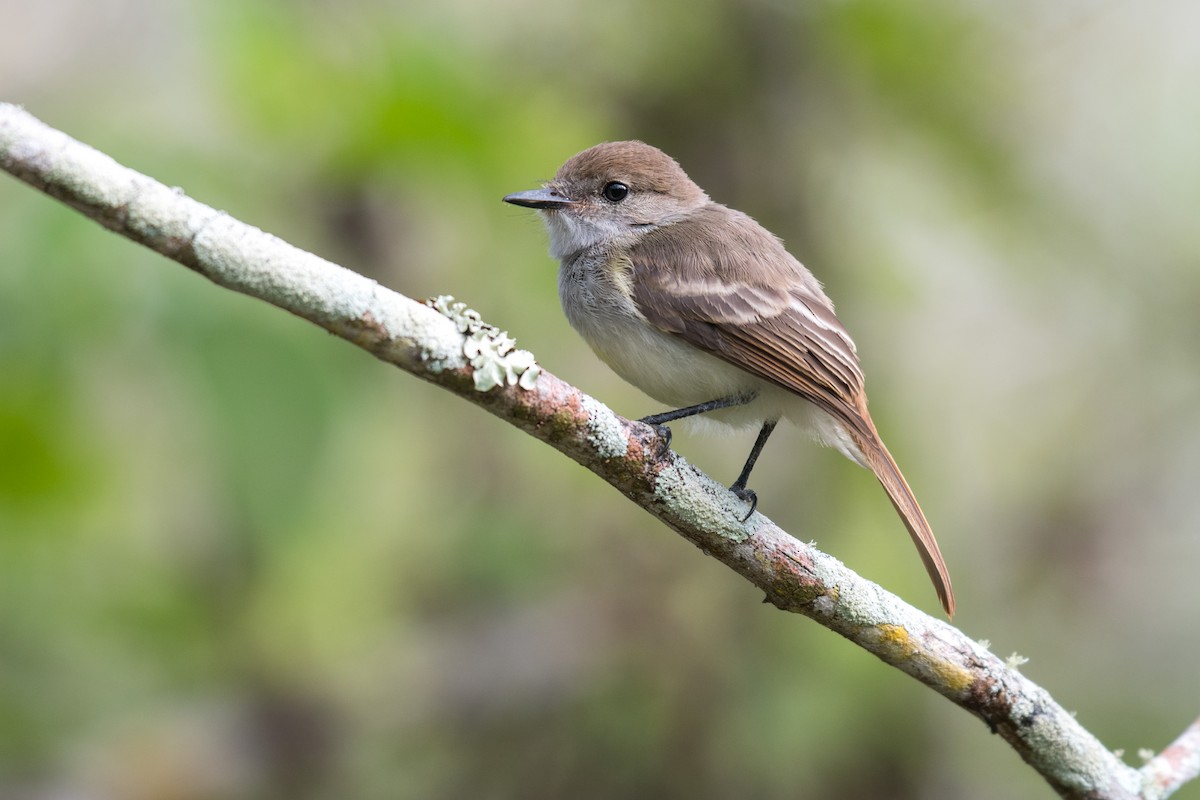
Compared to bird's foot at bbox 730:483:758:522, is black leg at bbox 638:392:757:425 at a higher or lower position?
higher

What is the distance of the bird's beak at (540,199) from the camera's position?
382 cm

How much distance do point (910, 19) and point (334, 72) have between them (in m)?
2.18

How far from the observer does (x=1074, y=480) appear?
5449 millimetres

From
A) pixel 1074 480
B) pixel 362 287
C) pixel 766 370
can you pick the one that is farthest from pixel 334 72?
pixel 1074 480

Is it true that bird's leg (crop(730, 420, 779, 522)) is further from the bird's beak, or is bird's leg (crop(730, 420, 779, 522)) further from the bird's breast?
the bird's beak

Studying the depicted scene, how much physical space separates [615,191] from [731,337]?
3.33 ft

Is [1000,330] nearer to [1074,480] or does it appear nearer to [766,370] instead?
[1074,480]

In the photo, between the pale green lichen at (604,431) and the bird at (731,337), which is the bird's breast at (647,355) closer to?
the bird at (731,337)

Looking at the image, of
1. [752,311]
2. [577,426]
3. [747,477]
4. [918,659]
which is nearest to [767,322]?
[752,311]

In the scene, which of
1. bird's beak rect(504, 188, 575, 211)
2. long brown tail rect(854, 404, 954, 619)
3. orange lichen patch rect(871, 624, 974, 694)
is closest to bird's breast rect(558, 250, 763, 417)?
long brown tail rect(854, 404, 954, 619)

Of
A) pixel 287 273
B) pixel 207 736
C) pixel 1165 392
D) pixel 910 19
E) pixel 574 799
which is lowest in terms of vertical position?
pixel 207 736

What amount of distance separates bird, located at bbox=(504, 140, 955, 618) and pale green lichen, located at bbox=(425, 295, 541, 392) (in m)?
0.93

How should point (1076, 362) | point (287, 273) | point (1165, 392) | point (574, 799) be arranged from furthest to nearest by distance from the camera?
point (1076, 362) → point (1165, 392) → point (574, 799) → point (287, 273)

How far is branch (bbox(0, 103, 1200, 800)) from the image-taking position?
1768 mm
